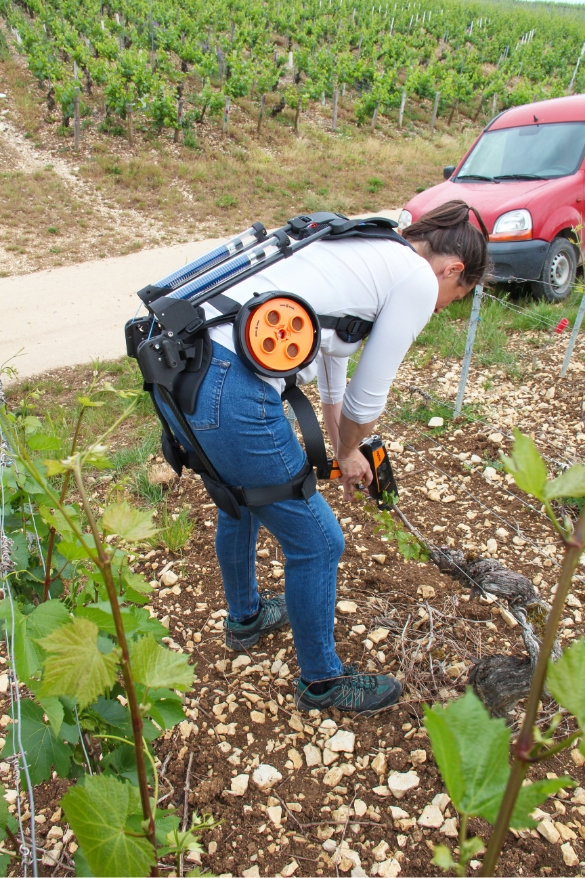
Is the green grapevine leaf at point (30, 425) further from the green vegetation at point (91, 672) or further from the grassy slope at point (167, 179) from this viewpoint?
the grassy slope at point (167, 179)

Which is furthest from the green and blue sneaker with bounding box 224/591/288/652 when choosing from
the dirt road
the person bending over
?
the dirt road

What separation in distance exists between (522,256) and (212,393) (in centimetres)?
478

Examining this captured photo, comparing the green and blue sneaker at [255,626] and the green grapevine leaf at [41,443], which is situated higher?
the green grapevine leaf at [41,443]

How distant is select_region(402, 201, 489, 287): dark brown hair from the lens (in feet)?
6.35

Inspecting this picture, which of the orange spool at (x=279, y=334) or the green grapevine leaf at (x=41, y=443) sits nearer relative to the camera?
the orange spool at (x=279, y=334)

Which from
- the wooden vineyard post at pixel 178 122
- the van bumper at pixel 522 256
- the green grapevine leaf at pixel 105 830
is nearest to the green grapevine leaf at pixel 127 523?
the green grapevine leaf at pixel 105 830

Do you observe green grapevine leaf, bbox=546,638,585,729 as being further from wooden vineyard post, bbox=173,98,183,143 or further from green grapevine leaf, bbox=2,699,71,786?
wooden vineyard post, bbox=173,98,183,143

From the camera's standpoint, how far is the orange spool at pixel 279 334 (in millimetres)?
1580

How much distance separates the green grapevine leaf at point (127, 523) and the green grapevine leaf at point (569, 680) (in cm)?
43

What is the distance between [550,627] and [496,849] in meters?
0.16

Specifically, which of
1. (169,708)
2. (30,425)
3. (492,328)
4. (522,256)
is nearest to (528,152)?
(522,256)

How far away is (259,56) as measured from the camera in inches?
691

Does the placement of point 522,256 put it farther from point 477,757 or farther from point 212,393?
point 477,757

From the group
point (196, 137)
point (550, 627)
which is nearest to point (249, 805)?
point (550, 627)
